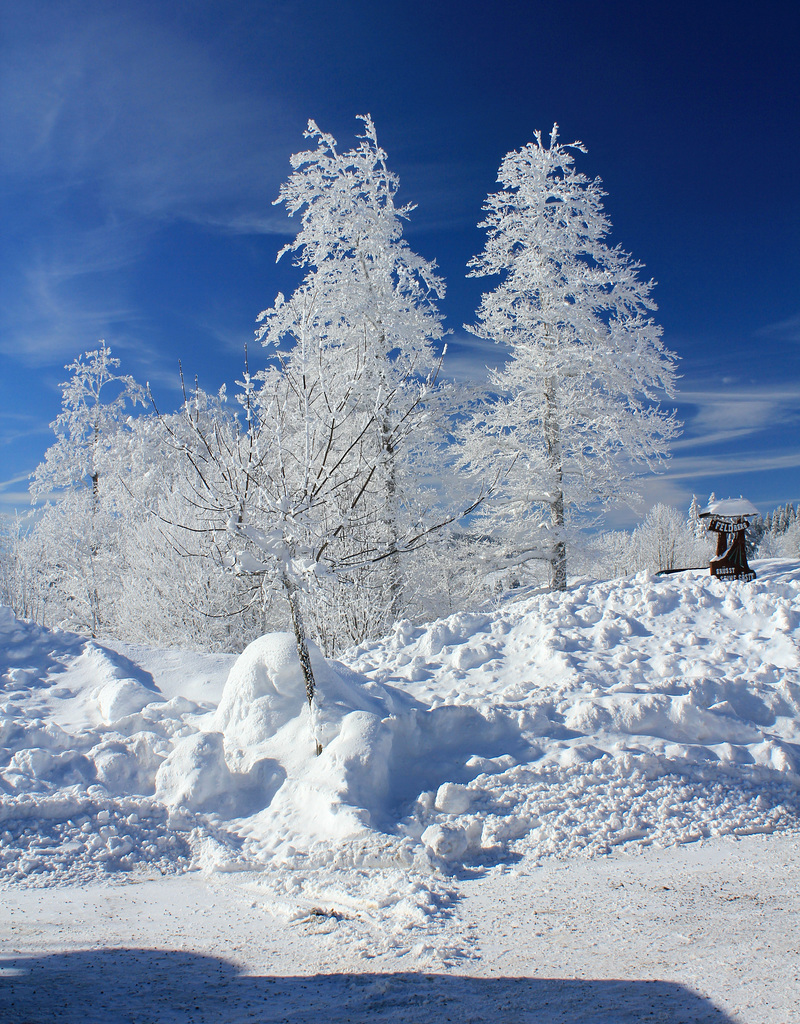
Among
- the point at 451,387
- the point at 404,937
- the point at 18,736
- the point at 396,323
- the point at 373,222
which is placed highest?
the point at 373,222

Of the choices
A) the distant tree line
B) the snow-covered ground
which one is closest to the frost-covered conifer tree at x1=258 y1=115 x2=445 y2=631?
the distant tree line

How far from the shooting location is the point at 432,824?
5.21 meters

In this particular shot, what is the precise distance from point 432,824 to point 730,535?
688 centimetres

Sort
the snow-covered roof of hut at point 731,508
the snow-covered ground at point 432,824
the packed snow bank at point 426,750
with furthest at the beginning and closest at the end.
Result: 1. the snow-covered roof of hut at point 731,508
2. the packed snow bank at point 426,750
3. the snow-covered ground at point 432,824

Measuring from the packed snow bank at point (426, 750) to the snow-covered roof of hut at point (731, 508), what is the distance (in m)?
1.43

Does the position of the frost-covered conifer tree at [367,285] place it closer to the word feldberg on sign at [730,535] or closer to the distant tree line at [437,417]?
the distant tree line at [437,417]

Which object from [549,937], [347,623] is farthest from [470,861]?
[347,623]

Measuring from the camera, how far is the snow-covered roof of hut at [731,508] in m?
9.43

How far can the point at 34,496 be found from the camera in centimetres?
2183

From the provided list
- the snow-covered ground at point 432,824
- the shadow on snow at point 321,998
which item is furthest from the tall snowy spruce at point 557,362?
the shadow on snow at point 321,998

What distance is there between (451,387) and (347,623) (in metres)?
5.99

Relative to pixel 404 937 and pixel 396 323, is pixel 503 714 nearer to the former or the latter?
pixel 404 937

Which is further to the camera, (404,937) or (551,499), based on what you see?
(551,499)

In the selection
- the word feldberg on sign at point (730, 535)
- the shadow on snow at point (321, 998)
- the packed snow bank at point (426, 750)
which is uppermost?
the word feldberg on sign at point (730, 535)
